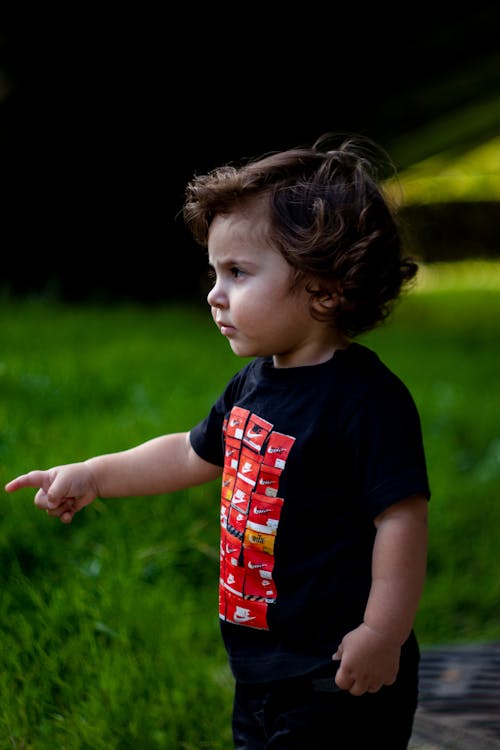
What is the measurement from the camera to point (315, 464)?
5.73ft

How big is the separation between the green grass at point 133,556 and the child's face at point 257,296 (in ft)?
2.05

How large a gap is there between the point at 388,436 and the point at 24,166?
746 centimetres

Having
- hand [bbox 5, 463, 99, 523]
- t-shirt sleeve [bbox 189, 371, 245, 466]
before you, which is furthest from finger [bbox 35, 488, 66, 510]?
t-shirt sleeve [bbox 189, 371, 245, 466]

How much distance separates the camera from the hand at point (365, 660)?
166 centimetres

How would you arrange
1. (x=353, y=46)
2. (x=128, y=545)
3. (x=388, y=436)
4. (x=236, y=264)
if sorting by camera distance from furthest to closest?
1. (x=353, y=46)
2. (x=128, y=545)
3. (x=236, y=264)
4. (x=388, y=436)

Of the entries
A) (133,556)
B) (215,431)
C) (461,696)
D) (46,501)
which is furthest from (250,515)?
(133,556)

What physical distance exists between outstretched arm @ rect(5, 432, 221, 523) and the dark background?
6228 mm

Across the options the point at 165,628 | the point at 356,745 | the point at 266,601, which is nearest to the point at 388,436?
the point at 266,601

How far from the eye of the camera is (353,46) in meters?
9.27

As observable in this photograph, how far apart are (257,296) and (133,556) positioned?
1.48 m

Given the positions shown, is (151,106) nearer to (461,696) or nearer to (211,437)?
(461,696)

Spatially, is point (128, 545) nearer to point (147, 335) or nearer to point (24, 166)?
point (147, 335)

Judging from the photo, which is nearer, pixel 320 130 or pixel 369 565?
pixel 369 565

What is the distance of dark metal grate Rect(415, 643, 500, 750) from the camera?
242 centimetres
